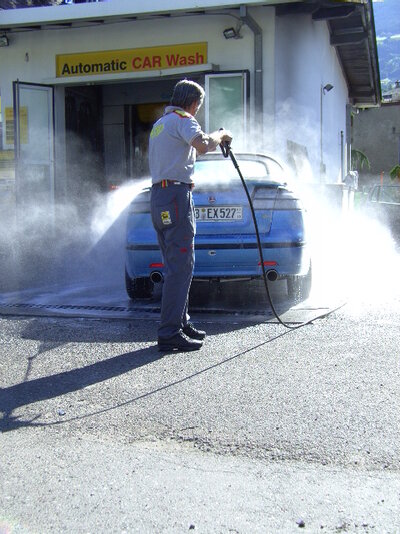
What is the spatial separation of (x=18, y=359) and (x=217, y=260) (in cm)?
215

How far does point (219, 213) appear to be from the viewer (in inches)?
242

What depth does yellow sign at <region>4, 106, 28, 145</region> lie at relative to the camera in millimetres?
12602

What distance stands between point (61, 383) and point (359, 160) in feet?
120

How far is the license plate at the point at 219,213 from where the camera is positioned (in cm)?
612

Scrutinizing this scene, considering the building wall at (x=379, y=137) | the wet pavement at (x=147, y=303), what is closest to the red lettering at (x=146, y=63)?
the wet pavement at (x=147, y=303)

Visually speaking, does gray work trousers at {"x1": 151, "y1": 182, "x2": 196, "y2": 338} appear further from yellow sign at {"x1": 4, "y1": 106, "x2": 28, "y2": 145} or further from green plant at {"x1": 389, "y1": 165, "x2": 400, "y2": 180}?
green plant at {"x1": 389, "y1": 165, "x2": 400, "y2": 180}

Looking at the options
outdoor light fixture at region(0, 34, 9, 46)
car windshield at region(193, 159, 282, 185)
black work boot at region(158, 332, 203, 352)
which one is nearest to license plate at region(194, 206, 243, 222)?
car windshield at region(193, 159, 282, 185)

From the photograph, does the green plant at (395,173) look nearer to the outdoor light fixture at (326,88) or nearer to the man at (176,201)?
the outdoor light fixture at (326,88)

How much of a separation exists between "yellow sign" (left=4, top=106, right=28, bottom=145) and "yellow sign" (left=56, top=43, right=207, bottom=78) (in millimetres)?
981

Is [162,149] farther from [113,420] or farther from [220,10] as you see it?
[220,10]

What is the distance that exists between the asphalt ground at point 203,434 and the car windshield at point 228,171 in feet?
5.74

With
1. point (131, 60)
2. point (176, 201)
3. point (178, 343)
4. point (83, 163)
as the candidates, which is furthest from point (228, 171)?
point (83, 163)

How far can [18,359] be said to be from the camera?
15.1ft

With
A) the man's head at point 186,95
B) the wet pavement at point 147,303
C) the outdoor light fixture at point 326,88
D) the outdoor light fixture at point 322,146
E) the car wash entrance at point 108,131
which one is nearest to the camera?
the man's head at point 186,95
